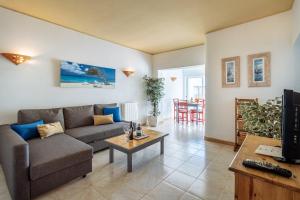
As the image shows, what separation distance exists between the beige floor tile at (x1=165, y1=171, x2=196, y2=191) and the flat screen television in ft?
4.37

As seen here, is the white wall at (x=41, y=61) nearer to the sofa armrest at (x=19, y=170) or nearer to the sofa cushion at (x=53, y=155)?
the sofa cushion at (x=53, y=155)

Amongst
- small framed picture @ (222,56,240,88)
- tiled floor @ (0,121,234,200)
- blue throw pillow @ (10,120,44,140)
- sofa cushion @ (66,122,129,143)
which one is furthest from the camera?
small framed picture @ (222,56,240,88)

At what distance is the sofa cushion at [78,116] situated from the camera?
335cm

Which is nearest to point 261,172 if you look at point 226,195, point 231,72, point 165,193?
point 226,195

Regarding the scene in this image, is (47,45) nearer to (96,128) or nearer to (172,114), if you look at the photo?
(96,128)

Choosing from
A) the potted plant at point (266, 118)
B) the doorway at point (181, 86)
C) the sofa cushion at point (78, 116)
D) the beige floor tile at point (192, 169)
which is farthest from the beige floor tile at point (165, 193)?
Result: the doorway at point (181, 86)

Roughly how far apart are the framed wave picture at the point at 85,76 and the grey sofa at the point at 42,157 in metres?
0.82

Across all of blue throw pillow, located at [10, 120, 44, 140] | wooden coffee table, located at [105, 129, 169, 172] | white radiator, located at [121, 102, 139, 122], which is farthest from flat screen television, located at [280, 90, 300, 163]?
white radiator, located at [121, 102, 139, 122]

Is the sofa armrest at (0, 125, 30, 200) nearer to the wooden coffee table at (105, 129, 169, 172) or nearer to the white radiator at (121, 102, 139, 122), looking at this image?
the wooden coffee table at (105, 129, 169, 172)

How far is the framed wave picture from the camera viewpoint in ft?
11.7

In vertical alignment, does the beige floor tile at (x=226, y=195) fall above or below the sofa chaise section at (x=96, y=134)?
below

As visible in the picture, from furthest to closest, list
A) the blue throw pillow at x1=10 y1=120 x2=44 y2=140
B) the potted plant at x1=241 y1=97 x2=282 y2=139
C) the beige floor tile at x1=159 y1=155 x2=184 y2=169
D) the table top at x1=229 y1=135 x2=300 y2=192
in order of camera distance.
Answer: the beige floor tile at x1=159 y1=155 x2=184 y2=169
the blue throw pillow at x1=10 y1=120 x2=44 y2=140
the potted plant at x1=241 y1=97 x2=282 y2=139
the table top at x1=229 y1=135 x2=300 y2=192

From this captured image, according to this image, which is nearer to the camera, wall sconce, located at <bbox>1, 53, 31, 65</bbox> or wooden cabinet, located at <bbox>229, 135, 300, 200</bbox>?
wooden cabinet, located at <bbox>229, 135, 300, 200</bbox>

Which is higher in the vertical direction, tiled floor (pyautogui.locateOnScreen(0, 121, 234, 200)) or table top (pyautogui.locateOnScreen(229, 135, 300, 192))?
table top (pyautogui.locateOnScreen(229, 135, 300, 192))
